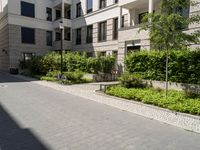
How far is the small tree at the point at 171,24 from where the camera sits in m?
9.26

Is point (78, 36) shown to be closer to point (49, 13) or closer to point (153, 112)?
point (49, 13)

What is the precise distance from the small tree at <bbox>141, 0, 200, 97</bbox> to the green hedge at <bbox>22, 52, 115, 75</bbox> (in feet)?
29.0

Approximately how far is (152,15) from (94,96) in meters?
4.91

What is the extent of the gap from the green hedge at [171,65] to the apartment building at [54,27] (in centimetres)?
889

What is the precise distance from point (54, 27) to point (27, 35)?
401 centimetres

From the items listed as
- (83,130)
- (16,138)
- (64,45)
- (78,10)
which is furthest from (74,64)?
(16,138)

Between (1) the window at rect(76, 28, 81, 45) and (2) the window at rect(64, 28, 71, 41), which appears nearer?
(1) the window at rect(76, 28, 81, 45)

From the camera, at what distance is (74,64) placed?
20.0 m

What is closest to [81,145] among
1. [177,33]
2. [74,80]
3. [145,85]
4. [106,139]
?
[106,139]

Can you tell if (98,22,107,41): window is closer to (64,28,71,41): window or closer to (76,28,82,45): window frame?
(76,28,82,45): window frame

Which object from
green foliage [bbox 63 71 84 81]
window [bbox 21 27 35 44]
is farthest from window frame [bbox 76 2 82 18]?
green foliage [bbox 63 71 84 81]

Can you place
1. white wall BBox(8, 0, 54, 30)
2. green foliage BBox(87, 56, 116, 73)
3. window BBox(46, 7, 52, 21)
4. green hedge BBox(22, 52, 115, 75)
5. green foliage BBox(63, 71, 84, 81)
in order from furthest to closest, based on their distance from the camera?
1. window BBox(46, 7, 52, 21)
2. white wall BBox(8, 0, 54, 30)
3. green hedge BBox(22, 52, 115, 75)
4. green foliage BBox(87, 56, 116, 73)
5. green foliage BBox(63, 71, 84, 81)

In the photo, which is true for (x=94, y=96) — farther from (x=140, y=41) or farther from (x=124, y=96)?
(x=140, y=41)

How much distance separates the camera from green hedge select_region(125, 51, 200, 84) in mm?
10555
